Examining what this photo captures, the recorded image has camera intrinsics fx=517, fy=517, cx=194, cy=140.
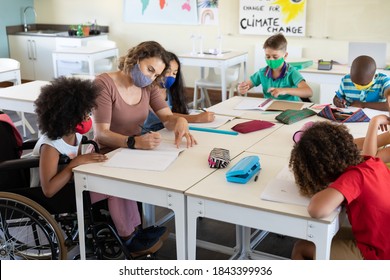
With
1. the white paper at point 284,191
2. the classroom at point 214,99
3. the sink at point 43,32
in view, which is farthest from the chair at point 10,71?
the white paper at point 284,191

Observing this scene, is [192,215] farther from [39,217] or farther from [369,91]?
[369,91]

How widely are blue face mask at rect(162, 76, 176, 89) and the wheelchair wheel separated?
1.11 m

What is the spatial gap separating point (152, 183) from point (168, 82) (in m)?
1.23

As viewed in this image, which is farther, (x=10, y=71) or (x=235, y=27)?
(x=235, y=27)

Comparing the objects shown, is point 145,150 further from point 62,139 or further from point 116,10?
point 116,10

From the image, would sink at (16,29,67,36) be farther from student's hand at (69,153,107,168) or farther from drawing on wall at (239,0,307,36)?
student's hand at (69,153,107,168)

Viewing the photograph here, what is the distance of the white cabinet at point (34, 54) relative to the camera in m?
7.10

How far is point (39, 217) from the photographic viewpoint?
2.21m

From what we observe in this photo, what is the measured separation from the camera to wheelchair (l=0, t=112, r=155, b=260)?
2182 millimetres

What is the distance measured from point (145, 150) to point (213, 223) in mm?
1003

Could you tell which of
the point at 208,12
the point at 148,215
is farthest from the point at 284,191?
the point at 208,12

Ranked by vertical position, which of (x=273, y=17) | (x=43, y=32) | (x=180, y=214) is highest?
(x=273, y=17)

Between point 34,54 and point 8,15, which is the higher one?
point 8,15

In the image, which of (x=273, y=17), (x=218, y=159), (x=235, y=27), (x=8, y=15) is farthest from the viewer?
(x=8, y=15)
